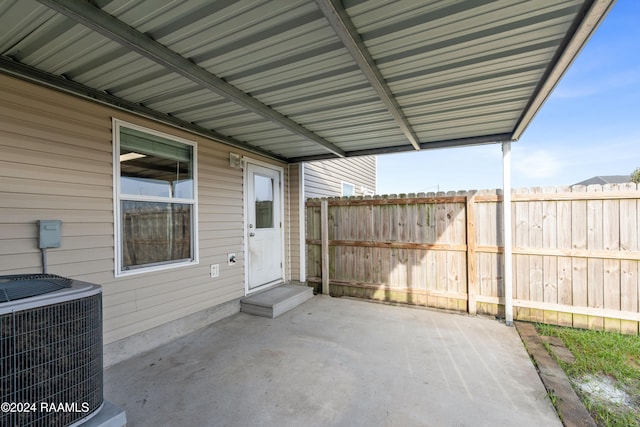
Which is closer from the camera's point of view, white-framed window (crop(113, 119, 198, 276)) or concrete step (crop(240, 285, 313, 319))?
white-framed window (crop(113, 119, 198, 276))

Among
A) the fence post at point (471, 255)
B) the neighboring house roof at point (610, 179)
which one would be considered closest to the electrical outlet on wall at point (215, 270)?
the fence post at point (471, 255)

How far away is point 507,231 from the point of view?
3697 mm

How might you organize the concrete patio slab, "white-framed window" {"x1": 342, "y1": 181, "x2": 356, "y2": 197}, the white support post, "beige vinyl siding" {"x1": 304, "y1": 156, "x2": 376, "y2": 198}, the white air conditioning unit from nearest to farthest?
the white air conditioning unit < the concrete patio slab < the white support post < "beige vinyl siding" {"x1": 304, "y1": 156, "x2": 376, "y2": 198} < "white-framed window" {"x1": 342, "y1": 181, "x2": 356, "y2": 197}

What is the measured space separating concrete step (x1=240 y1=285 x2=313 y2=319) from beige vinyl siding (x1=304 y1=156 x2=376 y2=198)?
1.99 m

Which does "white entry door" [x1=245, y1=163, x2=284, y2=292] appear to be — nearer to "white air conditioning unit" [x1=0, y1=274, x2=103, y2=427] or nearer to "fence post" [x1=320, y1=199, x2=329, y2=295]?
"fence post" [x1=320, y1=199, x2=329, y2=295]

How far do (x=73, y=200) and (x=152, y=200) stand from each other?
71 cm

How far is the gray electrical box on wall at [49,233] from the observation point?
2.20 meters

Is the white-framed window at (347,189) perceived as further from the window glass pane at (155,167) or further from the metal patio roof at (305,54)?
the window glass pane at (155,167)

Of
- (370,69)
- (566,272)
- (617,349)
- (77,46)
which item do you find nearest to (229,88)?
(77,46)

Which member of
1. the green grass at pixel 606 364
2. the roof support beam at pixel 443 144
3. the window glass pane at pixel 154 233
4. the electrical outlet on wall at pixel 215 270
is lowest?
the green grass at pixel 606 364

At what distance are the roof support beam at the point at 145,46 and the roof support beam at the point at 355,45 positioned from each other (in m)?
1.15

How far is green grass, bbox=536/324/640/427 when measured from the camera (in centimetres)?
199

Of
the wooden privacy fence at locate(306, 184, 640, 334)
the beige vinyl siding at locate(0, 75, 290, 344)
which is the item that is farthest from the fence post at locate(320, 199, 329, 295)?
the beige vinyl siding at locate(0, 75, 290, 344)

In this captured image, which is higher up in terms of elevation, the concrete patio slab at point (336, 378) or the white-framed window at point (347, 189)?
the white-framed window at point (347, 189)
